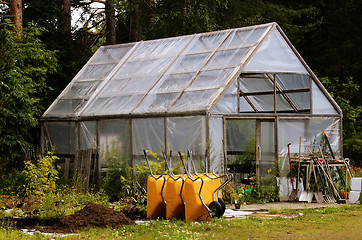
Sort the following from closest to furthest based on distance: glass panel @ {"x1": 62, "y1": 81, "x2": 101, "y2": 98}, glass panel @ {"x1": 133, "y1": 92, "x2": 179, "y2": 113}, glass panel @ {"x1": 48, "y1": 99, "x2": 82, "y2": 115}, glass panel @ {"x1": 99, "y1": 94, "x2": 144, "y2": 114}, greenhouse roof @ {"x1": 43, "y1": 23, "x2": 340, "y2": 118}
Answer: greenhouse roof @ {"x1": 43, "y1": 23, "x2": 340, "y2": 118}
glass panel @ {"x1": 133, "y1": 92, "x2": 179, "y2": 113}
glass panel @ {"x1": 99, "y1": 94, "x2": 144, "y2": 114}
glass panel @ {"x1": 48, "y1": 99, "x2": 82, "y2": 115}
glass panel @ {"x1": 62, "y1": 81, "x2": 101, "y2": 98}

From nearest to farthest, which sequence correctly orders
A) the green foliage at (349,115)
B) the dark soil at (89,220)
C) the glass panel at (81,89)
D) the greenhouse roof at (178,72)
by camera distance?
1. the dark soil at (89,220)
2. the greenhouse roof at (178,72)
3. the glass panel at (81,89)
4. the green foliage at (349,115)

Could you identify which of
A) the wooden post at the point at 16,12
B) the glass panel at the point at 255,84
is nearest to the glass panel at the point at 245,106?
the glass panel at the point at 255,84

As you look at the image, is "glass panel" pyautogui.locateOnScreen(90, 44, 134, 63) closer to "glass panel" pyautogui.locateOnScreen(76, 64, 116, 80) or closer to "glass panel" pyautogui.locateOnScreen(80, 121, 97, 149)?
"glass panel" pyautogui.locateOnScreen(76, 64, 116, 80)

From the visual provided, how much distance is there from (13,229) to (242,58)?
6920 mm

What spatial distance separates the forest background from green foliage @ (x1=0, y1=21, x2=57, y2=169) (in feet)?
0.09

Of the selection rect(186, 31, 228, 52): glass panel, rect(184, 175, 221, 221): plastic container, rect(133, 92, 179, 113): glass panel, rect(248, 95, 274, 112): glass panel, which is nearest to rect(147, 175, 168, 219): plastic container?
rect(184, 175, 221, 221): plastic container

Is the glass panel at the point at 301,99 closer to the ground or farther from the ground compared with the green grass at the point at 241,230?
farther from the ground

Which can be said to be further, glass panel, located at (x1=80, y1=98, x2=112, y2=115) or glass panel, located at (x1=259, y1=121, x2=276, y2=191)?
glass panel, located at (x1=80, y1=98, x2=112, y2=115)

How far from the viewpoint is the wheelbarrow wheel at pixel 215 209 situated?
11086 millimetres

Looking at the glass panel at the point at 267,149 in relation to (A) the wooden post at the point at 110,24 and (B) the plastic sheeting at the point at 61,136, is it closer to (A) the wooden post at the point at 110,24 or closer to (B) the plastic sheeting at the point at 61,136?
(B) the plastic sheeting at the point at 61,136

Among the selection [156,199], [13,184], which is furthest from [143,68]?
[156,199]

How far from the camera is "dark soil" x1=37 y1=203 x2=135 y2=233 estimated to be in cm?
1044

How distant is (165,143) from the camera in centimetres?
1466

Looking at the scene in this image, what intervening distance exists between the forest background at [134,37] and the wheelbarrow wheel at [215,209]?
229 inches
